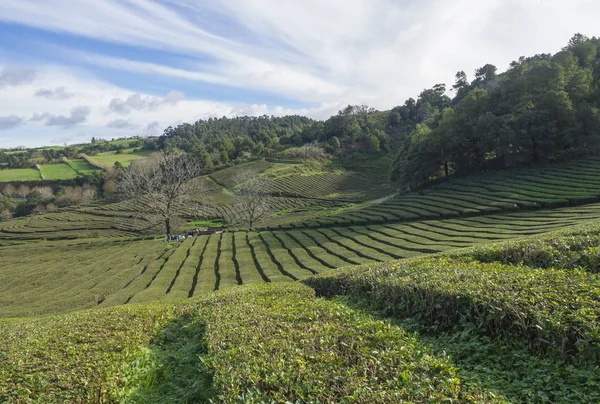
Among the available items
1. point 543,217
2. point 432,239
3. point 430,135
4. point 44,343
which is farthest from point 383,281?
point 430,135

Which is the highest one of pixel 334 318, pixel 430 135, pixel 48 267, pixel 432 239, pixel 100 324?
pixel 430 135

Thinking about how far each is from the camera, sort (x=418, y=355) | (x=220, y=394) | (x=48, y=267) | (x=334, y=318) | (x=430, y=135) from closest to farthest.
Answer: (x=220, y=394), (x=418, y=355), (x=334, y=318), (x=48, y=267), (x=430, y=135)

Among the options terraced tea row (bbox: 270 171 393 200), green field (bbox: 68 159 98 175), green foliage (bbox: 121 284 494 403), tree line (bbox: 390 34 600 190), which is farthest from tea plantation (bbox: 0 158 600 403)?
green field (bbox: 68 159 98 175)

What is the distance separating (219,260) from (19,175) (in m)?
117

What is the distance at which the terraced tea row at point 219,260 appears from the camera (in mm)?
21078

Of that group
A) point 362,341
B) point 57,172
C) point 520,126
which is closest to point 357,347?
point 362,341

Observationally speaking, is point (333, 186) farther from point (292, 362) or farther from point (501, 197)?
point (292, 362)

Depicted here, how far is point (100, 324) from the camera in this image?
8836 mm

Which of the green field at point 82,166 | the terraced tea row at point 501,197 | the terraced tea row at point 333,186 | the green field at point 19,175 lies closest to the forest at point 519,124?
the terraced tea row at point 501,197

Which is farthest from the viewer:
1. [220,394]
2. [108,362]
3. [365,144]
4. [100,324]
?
[365,144]

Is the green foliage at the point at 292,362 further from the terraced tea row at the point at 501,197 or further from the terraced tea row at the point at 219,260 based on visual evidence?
the terraced tea row at the point at 501,197

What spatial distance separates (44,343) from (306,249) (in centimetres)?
2316

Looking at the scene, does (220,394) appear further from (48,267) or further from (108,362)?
(48,267)

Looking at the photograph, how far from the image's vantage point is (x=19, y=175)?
110m
